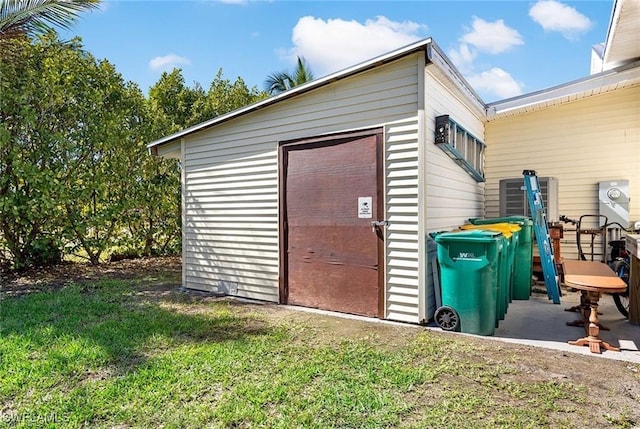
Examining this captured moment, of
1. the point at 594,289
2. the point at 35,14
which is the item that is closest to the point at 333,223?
the point at 594,289

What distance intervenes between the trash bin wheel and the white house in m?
0.17

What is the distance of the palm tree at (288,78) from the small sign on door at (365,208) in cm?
1405

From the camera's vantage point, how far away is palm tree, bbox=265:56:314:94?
17188 millimetres

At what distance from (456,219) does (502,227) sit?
681mm

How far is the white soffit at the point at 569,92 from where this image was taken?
5.62 meters

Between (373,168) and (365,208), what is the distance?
0.46 metres

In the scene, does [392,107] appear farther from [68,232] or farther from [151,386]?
[68,232]

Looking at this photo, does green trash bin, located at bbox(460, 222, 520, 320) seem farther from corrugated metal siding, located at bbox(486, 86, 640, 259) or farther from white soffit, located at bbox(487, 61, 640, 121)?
white soffit, located at bbox(487, 61, 640, 121)

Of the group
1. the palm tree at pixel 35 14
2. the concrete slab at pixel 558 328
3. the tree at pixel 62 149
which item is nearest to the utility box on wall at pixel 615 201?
the concrete slab at pixel 558 328

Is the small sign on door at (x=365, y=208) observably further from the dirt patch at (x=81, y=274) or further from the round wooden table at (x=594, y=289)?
the dirt patch at (x=81, y=274)

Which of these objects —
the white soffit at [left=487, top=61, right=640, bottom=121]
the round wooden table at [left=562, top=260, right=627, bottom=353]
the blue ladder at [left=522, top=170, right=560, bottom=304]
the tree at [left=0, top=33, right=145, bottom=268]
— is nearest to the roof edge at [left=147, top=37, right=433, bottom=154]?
the blue ladder at [left=522, top=170, right=560, bottom=304]

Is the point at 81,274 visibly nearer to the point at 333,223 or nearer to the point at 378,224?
the point at 333,223

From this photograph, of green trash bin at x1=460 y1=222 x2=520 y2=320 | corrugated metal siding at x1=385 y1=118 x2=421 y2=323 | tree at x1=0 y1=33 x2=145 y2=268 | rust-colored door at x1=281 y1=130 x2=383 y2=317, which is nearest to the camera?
corrugated metal siding at x1=385 y1=118 x2=421 y2=323

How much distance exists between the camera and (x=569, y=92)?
5957 mm
